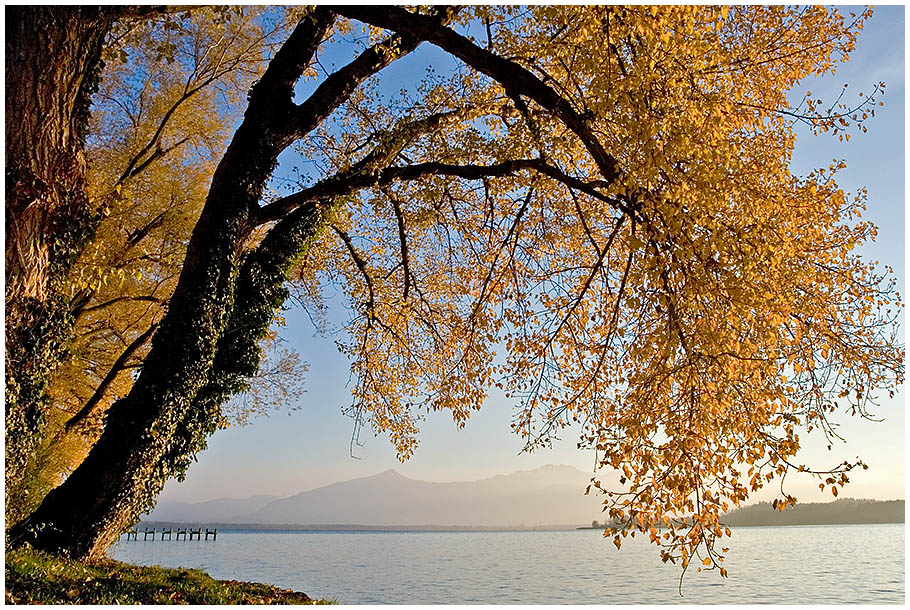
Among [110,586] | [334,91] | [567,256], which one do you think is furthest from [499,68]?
[110,586]

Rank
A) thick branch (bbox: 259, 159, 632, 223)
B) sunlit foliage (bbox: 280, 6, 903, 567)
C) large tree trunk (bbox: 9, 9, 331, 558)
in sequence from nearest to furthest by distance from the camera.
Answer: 1. sunlit foliage (bbox: 280, 6, 903, 567)
2. large tree trunk (bbox: 9, 9, 331, 558)
3. thick branch (bbox: 259, 159, 632, 223)

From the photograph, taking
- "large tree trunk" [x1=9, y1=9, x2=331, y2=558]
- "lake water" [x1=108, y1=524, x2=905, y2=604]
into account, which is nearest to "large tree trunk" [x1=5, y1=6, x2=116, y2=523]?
"large tree trunk" [x1=9, y1=9, x2=331, y2=558]

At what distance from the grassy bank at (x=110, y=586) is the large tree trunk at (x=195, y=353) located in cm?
54

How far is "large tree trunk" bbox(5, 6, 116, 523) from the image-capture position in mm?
6547

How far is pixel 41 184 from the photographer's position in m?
6.66

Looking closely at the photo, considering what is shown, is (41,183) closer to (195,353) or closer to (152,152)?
(195,353)

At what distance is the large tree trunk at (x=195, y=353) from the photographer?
25.0 feet

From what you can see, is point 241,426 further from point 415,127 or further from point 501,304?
point 415,127

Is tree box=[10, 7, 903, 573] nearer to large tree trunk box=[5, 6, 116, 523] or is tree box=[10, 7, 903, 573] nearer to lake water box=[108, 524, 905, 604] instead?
large tree trunk box=[5, 6, 116, 523]

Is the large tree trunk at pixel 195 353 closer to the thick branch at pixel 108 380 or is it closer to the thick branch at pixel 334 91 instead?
the thick branch at pixel 334 91

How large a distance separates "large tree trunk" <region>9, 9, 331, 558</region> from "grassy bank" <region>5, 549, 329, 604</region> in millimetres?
543

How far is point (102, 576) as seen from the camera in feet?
22.4

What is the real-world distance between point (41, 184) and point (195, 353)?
2.46 metres

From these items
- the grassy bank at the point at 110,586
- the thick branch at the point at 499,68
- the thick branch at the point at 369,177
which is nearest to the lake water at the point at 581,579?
the grassy bank at the point at 110,586
